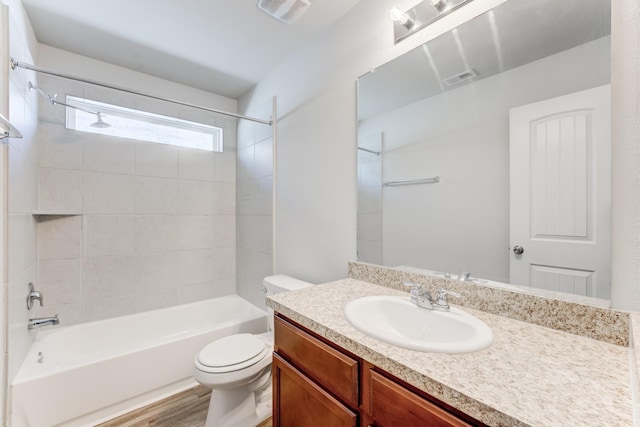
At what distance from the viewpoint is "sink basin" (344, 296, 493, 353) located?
73 centimetres

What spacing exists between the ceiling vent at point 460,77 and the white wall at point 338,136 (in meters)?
0.21

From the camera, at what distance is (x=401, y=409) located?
664 millimetres

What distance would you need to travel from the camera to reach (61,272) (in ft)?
6.68

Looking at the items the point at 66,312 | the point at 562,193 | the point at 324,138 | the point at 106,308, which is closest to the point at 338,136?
the point at 324,138

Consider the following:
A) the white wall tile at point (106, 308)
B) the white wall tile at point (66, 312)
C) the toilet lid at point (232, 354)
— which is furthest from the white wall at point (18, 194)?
the toilet lid at point (232, 354)

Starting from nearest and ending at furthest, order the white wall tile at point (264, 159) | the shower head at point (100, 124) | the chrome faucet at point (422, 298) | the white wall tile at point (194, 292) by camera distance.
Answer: the chrome faucet at point (422, 298), the shower head at point (100, 124), the white wall tile at point (264, 159), the white wall tile at point (194, 292)

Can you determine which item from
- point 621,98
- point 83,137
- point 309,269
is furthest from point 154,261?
point 621,98

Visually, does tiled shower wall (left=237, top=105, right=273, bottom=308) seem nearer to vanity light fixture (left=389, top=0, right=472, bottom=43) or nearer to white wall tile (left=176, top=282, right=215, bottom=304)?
white wall tile (left=176, top=282, right=215, bottom=304)

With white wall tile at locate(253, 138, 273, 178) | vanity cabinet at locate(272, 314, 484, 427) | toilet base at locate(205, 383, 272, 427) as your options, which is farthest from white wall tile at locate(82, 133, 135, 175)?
vanity cabinet at locate(272, 314, 484, 427)

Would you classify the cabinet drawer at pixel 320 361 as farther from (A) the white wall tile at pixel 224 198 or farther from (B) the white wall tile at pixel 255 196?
(A) the white wall tile at pixel 224 198

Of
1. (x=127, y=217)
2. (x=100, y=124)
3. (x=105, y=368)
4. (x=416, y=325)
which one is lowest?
(x=105, y=368)

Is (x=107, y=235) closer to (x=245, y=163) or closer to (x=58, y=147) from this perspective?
(x=58, y=147)

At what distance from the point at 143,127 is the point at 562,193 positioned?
9.69 feet

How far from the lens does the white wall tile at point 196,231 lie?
2.60 meters
